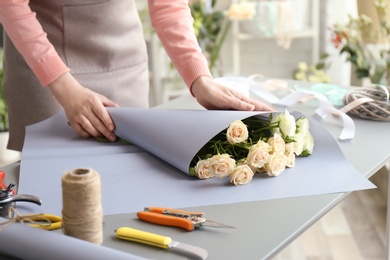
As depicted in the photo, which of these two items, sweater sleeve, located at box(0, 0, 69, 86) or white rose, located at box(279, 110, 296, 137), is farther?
sweater sleeve, located at box(0, 0, 69, 86)

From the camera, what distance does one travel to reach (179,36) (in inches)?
69.5

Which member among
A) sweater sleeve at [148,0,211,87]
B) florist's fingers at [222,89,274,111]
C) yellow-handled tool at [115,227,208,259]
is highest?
sweater sleeve at [148,0,211,87]

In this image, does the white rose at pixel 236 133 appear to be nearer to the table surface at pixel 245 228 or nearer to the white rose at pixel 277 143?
the white rose at pixel 277 143

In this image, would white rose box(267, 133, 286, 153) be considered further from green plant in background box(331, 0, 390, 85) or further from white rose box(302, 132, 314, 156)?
green plant in background box(331, 0, 390, 85)

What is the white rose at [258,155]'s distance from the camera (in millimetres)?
1373

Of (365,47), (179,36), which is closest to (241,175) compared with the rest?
(179,36)

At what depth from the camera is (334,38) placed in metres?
3.51

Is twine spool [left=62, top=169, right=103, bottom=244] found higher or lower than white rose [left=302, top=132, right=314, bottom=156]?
higher

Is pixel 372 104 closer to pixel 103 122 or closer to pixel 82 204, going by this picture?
pixel 103 122

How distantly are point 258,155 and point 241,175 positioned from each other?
2.1 inches

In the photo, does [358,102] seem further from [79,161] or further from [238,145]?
[79,161]

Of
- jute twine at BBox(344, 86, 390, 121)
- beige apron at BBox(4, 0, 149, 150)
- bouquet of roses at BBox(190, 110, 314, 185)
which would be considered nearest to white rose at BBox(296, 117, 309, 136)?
bouquet of roses at BBox(190, 110, 314, 185)

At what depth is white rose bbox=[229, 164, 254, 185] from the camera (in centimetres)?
136

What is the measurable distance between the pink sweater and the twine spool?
0.67 m
